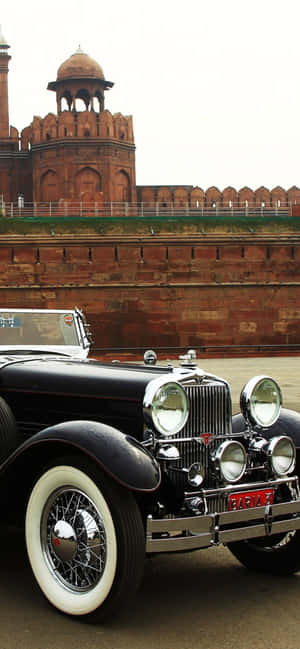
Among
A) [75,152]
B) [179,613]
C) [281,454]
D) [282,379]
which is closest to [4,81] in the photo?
[75,152]

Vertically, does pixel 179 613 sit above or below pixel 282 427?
below

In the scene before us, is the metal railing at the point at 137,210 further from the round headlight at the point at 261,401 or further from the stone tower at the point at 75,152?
the round headlight at the point at 261,401

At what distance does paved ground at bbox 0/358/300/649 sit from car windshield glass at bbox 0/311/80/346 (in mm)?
1976

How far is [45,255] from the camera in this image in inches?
1089

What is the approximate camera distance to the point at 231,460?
142 inches

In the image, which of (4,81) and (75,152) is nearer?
(75,152)

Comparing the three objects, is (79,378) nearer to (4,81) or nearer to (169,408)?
(169,408)

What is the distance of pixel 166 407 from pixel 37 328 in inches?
104

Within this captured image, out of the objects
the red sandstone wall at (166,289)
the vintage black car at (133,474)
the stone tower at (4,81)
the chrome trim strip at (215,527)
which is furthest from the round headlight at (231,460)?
the stone tower at (4,81)

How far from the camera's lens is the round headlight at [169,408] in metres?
3.55

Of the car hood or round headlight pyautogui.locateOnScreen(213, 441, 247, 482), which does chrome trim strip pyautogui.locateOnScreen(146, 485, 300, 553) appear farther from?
the car hood

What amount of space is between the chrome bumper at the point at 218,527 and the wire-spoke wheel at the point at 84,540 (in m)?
0.10

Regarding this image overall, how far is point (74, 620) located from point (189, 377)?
1.15 m

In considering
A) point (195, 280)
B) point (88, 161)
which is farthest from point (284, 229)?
point (88, 161)
